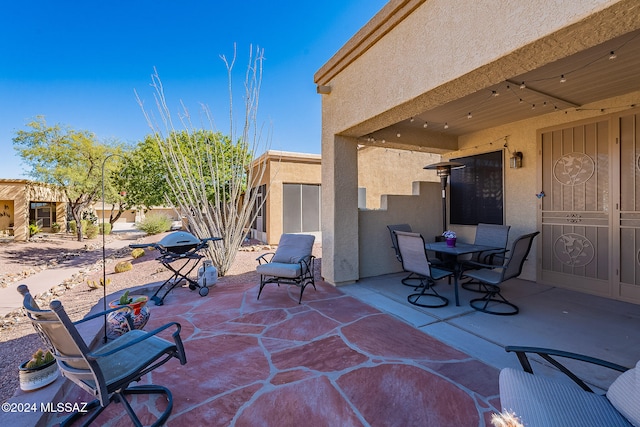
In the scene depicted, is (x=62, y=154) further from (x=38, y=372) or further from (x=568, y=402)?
(x=568, y=402)

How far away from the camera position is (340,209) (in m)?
4.89

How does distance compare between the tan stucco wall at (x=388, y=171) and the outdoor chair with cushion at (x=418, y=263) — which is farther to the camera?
the tan stucco wall at (x=388, y=171)

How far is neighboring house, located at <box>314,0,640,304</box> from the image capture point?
2.34m

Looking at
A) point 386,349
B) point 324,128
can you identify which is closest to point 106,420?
point 386,349

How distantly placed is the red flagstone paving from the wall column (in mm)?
1398

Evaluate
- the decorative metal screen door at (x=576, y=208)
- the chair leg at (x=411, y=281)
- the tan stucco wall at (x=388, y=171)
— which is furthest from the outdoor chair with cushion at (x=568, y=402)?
the tan stucco wall at (x=388, y=171)

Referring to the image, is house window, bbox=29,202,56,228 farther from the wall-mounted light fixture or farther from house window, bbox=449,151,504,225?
the wall-mounted light fixture

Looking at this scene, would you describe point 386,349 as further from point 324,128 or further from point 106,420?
point 324,128

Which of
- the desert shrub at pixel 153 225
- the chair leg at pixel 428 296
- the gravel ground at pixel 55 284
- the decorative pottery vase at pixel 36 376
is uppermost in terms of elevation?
the desert shrub at pixel 153 225

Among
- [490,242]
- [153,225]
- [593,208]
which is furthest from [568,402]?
[153,225]

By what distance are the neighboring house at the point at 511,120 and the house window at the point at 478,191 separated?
6 cm

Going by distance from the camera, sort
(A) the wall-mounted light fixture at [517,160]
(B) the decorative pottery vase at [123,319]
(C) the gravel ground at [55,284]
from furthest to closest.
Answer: (A) the wall-mounted light fixture at [517,160]
(C) the gravel ground at [55,284]
(B) the decorative pottery vase at [123,319]

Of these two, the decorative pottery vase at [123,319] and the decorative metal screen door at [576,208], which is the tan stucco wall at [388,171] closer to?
the decorative metal screen door at [576,208]

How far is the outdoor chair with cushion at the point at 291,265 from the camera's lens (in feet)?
14.0
